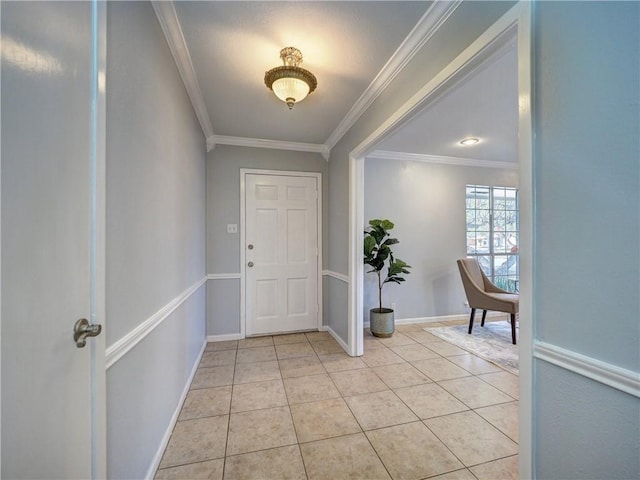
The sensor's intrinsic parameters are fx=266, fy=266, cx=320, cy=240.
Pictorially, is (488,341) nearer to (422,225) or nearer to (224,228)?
(422,225)

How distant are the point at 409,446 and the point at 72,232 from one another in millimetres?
1944

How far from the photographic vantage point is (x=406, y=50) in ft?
5.66

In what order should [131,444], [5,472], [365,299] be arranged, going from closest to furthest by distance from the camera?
[5,472] < [131,444] < [365,299]

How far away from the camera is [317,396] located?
208 centimetres

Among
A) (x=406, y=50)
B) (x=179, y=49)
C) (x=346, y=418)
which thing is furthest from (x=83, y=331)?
(x=406, y=50)

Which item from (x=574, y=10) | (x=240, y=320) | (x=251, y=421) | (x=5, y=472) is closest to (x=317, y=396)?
(x=251, y=421)

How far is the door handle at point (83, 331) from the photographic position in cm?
77

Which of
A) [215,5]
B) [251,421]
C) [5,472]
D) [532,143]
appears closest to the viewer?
[5,472]

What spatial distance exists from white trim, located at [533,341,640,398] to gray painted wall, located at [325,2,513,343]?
136 cm

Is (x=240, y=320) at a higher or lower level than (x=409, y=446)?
higher

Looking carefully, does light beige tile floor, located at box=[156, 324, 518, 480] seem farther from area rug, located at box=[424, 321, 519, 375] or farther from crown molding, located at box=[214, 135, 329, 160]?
crown molding, located at box=[214, 135, 329, 160]

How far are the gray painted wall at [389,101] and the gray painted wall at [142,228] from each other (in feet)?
5.01

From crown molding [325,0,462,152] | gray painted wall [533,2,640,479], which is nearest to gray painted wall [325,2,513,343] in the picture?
crown molding [325,0,462,152]

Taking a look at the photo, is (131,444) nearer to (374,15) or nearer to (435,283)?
(374,15)
